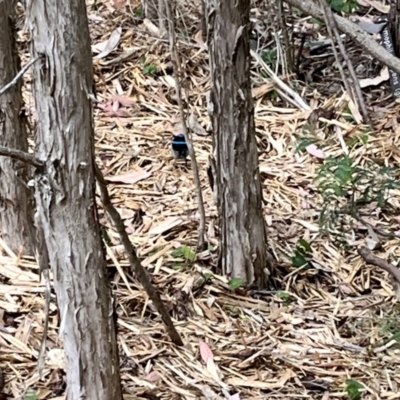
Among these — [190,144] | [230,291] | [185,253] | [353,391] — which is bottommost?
[353,391]

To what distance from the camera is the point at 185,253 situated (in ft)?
9.55

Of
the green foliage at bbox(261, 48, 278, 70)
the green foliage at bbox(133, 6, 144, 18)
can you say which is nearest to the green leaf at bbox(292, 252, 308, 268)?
the green foliage at bbox(261, 48, 278, 70)

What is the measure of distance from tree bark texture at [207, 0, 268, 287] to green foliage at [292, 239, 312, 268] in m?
0.16

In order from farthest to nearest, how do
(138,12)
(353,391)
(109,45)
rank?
(138,12)
(109,45)
(353,391)

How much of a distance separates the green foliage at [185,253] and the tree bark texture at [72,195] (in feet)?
2.84

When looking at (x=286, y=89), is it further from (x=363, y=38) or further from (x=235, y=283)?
(x=363, y=38)

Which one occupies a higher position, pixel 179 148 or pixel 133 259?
pixel 179 148

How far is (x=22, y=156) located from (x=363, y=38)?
0.90 metres

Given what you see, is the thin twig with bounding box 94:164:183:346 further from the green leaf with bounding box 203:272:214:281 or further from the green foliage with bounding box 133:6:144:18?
the green foliage with bounding box 133:6:144:18

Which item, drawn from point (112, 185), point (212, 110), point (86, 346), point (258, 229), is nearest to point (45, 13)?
point (86, 346)

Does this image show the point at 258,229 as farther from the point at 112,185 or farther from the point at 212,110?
the point at 112,185

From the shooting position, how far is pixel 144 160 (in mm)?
3691

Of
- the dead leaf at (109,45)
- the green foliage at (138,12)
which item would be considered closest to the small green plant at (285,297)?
the dead leaf at (109,45)

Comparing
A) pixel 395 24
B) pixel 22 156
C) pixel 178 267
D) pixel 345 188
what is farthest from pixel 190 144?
pixel 395 24
